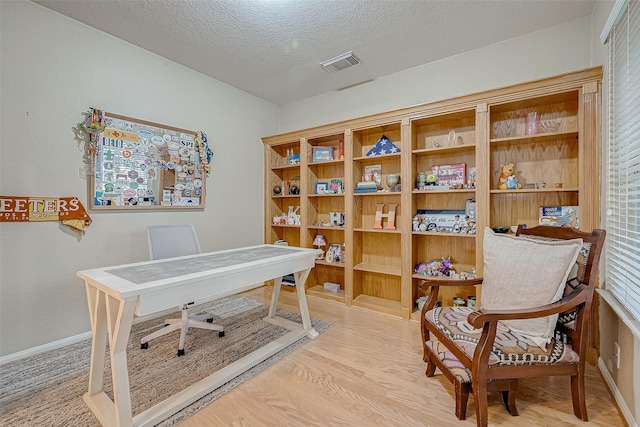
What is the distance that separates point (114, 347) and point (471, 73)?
343 centimetres

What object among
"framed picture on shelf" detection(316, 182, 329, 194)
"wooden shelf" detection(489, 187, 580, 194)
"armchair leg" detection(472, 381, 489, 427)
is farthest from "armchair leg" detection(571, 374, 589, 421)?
"framed picture on shelf" detection(316, 182, 329, 194)

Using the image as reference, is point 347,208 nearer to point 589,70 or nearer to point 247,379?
point 247,379

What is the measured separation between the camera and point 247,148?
3.68m

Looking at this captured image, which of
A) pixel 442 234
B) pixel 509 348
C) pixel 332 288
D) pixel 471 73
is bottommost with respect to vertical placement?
pixel 332 288

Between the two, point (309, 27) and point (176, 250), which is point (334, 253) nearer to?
point (176, 250)

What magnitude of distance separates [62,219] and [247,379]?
1.94 metres

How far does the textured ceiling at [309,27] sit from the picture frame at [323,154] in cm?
89

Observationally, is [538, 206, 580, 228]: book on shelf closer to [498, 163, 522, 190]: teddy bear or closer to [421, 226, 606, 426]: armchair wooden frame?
[498, 163, 522, 190]: teddy bear

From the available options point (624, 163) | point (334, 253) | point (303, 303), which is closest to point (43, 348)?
point (303, 303)

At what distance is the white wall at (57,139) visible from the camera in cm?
201

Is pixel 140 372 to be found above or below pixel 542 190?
below

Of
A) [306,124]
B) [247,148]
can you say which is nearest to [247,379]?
[247,148]

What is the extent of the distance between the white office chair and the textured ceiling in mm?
1695

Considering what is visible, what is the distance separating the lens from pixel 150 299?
4.46ft
